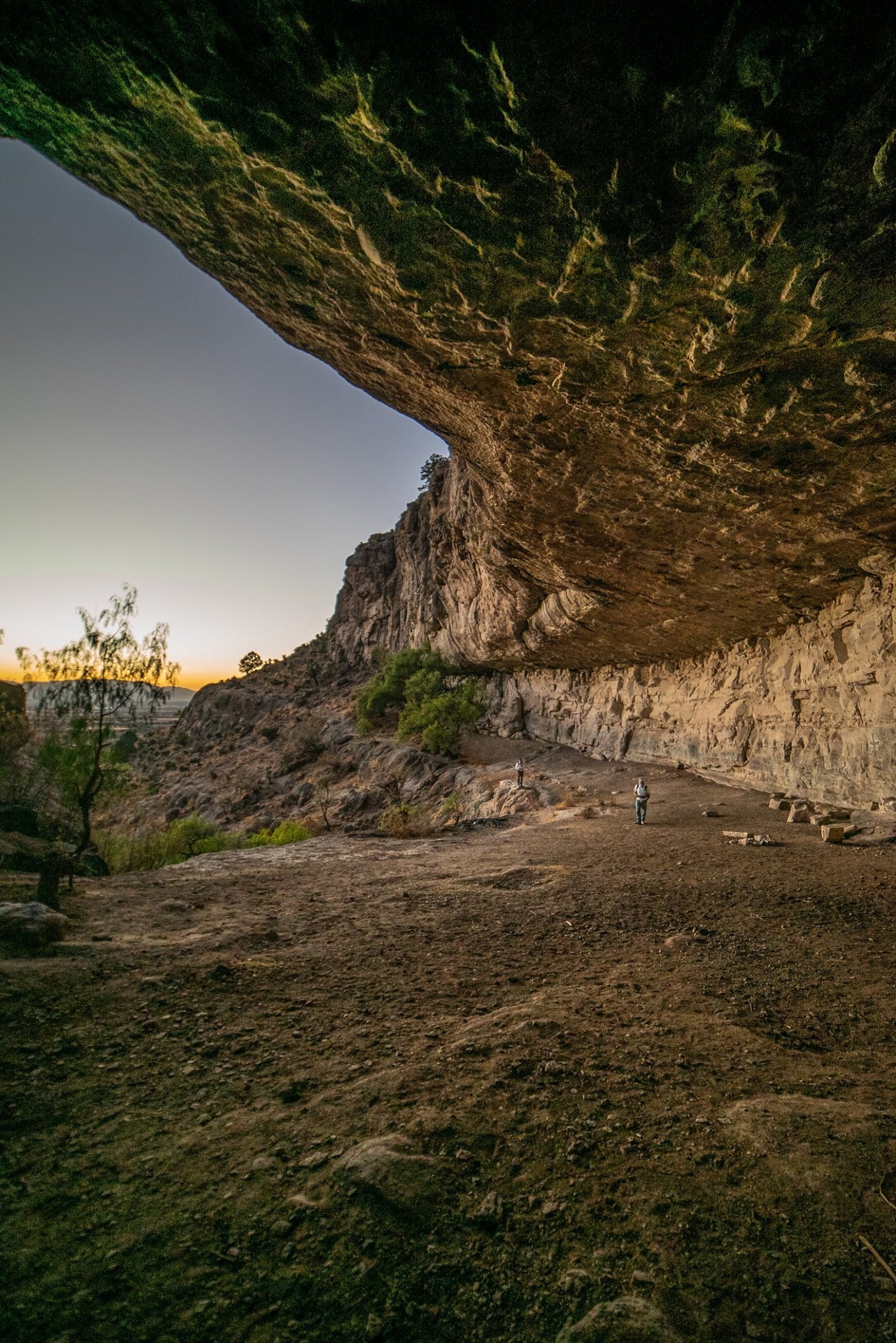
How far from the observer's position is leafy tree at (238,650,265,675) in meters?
60.8

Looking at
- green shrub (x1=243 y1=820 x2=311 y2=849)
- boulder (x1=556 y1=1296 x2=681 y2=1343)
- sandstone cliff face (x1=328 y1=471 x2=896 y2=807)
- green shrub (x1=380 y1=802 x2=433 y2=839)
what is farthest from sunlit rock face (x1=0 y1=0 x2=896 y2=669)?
green shrub (x1=243 y1=820 x2=311 y2=849)

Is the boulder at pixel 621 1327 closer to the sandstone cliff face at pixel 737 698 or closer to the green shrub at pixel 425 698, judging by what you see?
the sandstone cliff face at pixel 737 698

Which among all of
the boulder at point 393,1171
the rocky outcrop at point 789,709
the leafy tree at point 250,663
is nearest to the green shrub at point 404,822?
the rocky outcrop at point 789,709

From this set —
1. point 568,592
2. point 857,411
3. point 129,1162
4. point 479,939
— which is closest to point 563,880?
point 479,939

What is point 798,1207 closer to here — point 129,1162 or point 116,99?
point 129,1162

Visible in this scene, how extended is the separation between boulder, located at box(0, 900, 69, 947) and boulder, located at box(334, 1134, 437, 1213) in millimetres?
2947

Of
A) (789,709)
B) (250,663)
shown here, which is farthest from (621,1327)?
(250,663)

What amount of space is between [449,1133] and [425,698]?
2338cm

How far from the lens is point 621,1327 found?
1463mm

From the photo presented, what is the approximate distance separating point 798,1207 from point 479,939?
2766mm

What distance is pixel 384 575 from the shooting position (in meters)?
46.5

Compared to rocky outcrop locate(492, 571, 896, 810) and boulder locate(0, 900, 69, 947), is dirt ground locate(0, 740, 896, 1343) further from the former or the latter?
rocky outcrop locate(492, 571, 896, 810)

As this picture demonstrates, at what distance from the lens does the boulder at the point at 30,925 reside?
361 cm

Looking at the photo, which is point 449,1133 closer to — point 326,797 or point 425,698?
point 326,797
